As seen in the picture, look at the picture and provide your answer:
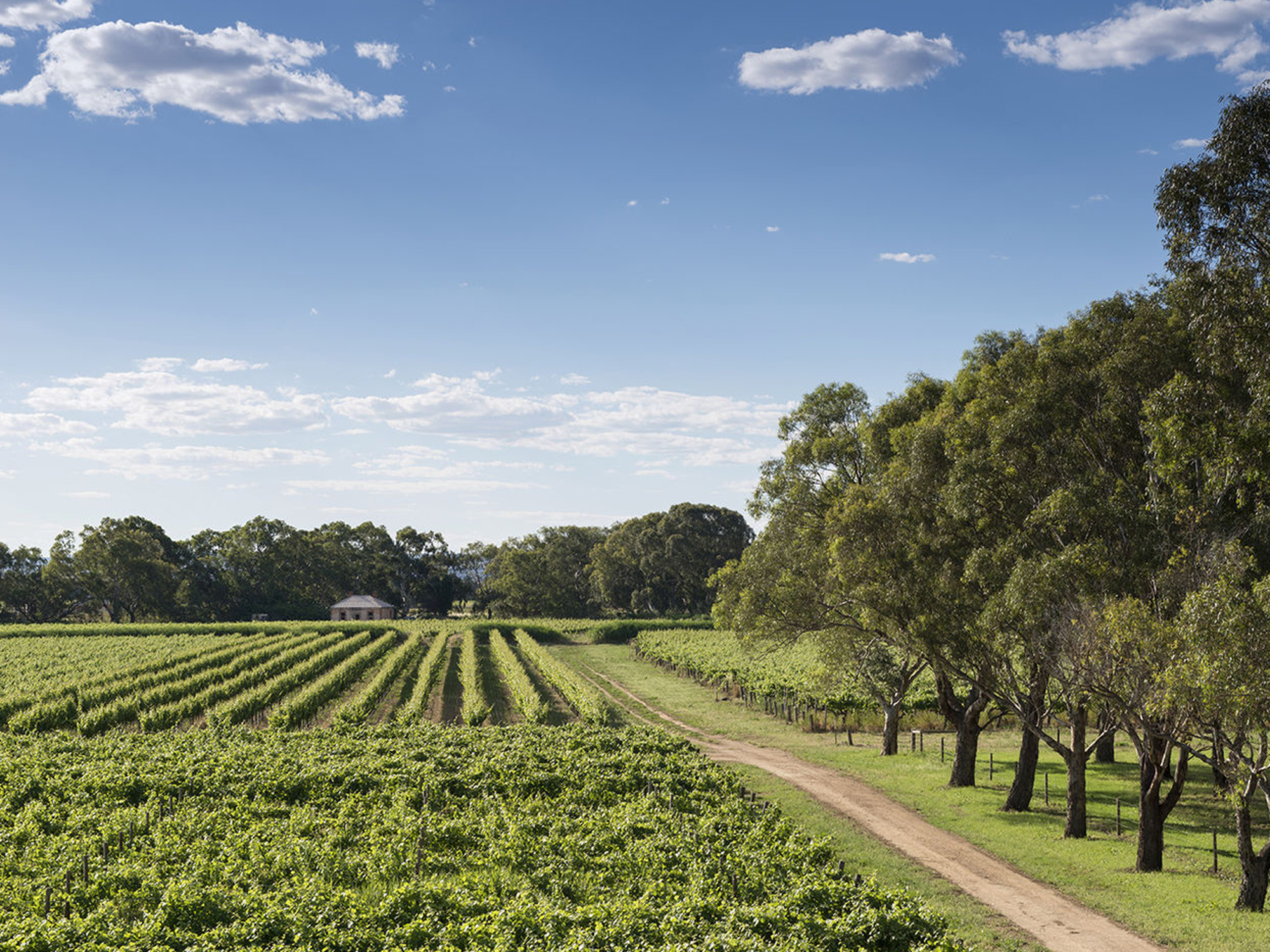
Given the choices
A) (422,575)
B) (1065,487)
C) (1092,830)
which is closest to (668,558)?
(422,575)

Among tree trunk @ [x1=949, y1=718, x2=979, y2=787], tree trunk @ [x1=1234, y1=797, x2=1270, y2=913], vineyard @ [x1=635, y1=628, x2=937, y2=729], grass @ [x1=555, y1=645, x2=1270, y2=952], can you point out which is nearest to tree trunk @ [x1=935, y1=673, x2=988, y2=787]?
tree trunk @ [x1=949, y1=718, x2=979, y2=787]

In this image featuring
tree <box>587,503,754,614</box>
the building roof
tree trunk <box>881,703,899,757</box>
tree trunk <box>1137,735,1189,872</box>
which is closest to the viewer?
tree trunk <box>1137,735,1189,872</box>

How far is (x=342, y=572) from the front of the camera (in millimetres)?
122188

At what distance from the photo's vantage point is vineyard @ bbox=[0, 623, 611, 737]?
38.5m

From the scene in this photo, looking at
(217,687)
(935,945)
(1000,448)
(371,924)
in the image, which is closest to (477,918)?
(371,924)

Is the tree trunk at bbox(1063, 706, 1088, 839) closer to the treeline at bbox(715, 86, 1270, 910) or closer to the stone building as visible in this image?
the treeline at bbox(715, 86, 1270, 910)

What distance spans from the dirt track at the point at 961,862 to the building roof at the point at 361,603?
86.7 meters

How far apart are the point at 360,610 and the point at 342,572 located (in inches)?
513

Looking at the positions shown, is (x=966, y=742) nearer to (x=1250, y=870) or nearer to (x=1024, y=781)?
(x=1024, y=781)

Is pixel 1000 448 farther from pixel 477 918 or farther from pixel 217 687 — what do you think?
pixel 217 687

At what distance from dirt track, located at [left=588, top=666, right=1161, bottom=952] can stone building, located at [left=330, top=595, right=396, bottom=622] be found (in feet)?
283

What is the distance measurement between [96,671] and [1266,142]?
63432 millimetres

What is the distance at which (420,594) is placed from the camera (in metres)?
127

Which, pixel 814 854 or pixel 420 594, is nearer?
pixel 814 854
